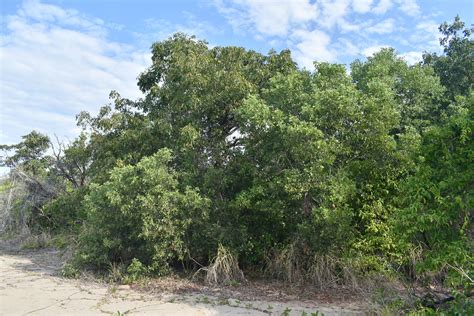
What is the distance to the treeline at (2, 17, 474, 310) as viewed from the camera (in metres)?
9.91

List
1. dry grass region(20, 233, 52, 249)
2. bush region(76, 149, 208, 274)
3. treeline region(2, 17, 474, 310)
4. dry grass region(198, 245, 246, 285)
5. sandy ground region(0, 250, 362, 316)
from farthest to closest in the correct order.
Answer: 1. dry grass region(20, 233, 52, 249)
2. bush region(76, 149, 208, 274)
3. dry grass region(198, 245, 246, 285)
4. treeline region(2, 17, 474, 310)
5. sandy ground region(0, 250, 362, 316)

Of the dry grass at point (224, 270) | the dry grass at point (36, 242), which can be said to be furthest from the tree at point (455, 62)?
the dry grass at point (36, 242)

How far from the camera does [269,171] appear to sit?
10938 millimetres

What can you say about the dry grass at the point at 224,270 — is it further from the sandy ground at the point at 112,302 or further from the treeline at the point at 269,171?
the sandy ground at the point at 112,302

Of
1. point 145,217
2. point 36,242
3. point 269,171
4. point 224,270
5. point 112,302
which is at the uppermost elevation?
point 269,171

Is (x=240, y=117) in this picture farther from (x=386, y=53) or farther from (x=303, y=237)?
(x=386, y=53)

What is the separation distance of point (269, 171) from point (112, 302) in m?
4.70

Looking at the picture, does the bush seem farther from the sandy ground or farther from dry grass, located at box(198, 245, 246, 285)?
the sandy ground

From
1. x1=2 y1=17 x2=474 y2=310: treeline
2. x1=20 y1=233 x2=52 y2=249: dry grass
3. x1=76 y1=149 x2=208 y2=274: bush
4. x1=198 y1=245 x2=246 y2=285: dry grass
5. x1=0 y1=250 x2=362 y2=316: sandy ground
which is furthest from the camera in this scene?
x1=20 y1=233 x2=52 y2=249: dry grass

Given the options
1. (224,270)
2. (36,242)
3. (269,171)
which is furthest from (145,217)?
(36,242)

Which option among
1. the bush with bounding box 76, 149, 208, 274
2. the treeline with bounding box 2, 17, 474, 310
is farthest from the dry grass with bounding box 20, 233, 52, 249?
the bush with bounding box 76, 149, 208, 274

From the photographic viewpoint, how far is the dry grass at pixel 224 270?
10484 mm

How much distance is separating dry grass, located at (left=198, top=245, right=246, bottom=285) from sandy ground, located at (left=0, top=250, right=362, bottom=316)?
948mm

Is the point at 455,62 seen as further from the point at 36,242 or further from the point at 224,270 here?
the point at 36,242
